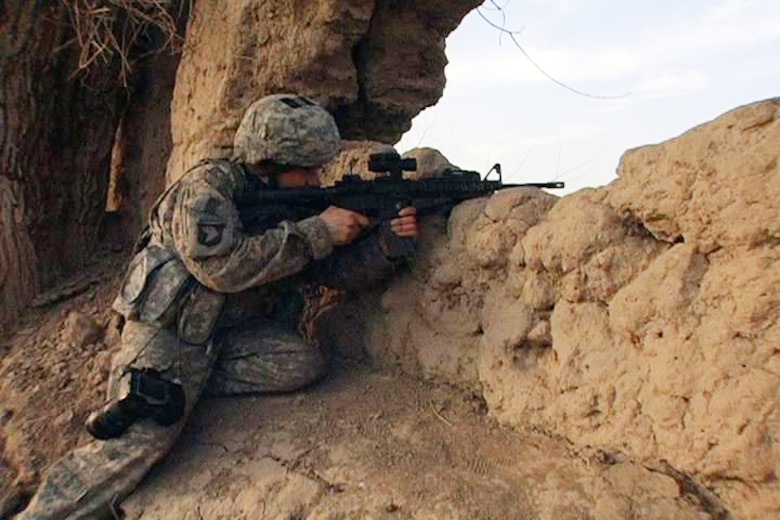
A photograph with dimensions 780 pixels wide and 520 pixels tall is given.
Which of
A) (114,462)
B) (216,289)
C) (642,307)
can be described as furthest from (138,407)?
(642,307)

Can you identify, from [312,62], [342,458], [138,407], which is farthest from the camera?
[312,62]

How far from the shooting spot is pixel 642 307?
2816 mm

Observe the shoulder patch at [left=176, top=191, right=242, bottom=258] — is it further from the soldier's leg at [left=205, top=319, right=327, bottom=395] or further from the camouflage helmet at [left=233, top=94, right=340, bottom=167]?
the soldier's leg at [left=205, top=319, right=327, bottom=395]

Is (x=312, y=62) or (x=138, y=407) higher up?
(x=312, y=62)

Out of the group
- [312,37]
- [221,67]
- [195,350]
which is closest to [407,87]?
[312,37]

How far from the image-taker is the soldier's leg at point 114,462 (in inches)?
A: 135

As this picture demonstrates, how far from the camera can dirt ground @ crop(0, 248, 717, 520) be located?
2875mm

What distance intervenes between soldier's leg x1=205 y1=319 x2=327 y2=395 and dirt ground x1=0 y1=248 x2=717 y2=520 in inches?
2.7

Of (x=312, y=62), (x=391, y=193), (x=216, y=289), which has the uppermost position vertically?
(x=312, y=62)

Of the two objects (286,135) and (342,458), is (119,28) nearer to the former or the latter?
(286,135)

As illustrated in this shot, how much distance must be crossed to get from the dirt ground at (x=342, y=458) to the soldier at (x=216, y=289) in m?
0.16

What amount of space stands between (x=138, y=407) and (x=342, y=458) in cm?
92

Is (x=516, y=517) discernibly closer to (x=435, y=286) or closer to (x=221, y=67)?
(x=435, y=286)

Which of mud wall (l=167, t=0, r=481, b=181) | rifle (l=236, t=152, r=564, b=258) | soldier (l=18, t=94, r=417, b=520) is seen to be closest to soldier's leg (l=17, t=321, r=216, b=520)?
soldier (l=18, t=94, r=417, b=520)
